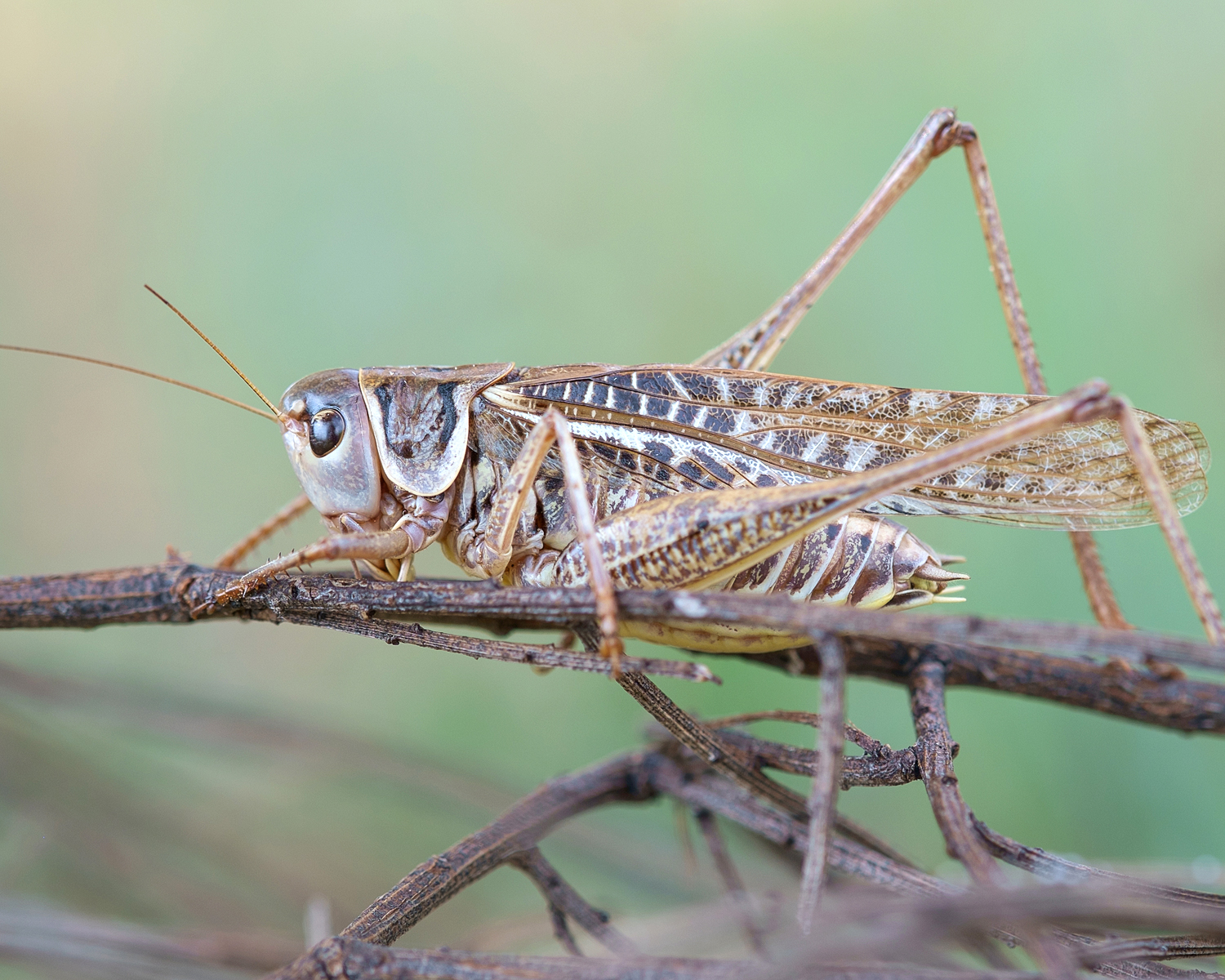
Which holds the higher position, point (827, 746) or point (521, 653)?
point (521, 653)

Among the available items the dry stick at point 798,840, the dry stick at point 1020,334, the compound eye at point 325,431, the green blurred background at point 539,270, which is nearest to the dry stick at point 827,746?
the dry stick at point 798,840

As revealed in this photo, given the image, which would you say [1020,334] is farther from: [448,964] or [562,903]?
[448,964]

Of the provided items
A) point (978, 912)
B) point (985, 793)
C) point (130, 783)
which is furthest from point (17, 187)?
point (985, 793)

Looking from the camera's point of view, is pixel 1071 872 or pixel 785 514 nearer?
pixel 1071 872

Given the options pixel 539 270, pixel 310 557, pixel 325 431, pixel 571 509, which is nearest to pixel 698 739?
pixel 571 509

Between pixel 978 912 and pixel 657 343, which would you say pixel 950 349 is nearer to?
pixel 657 343

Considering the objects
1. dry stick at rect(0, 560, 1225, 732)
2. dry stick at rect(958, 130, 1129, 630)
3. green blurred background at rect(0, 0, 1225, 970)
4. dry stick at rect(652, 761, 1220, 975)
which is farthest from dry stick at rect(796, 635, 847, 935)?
green blurred background at rect(0, 0, 1225, 970)
